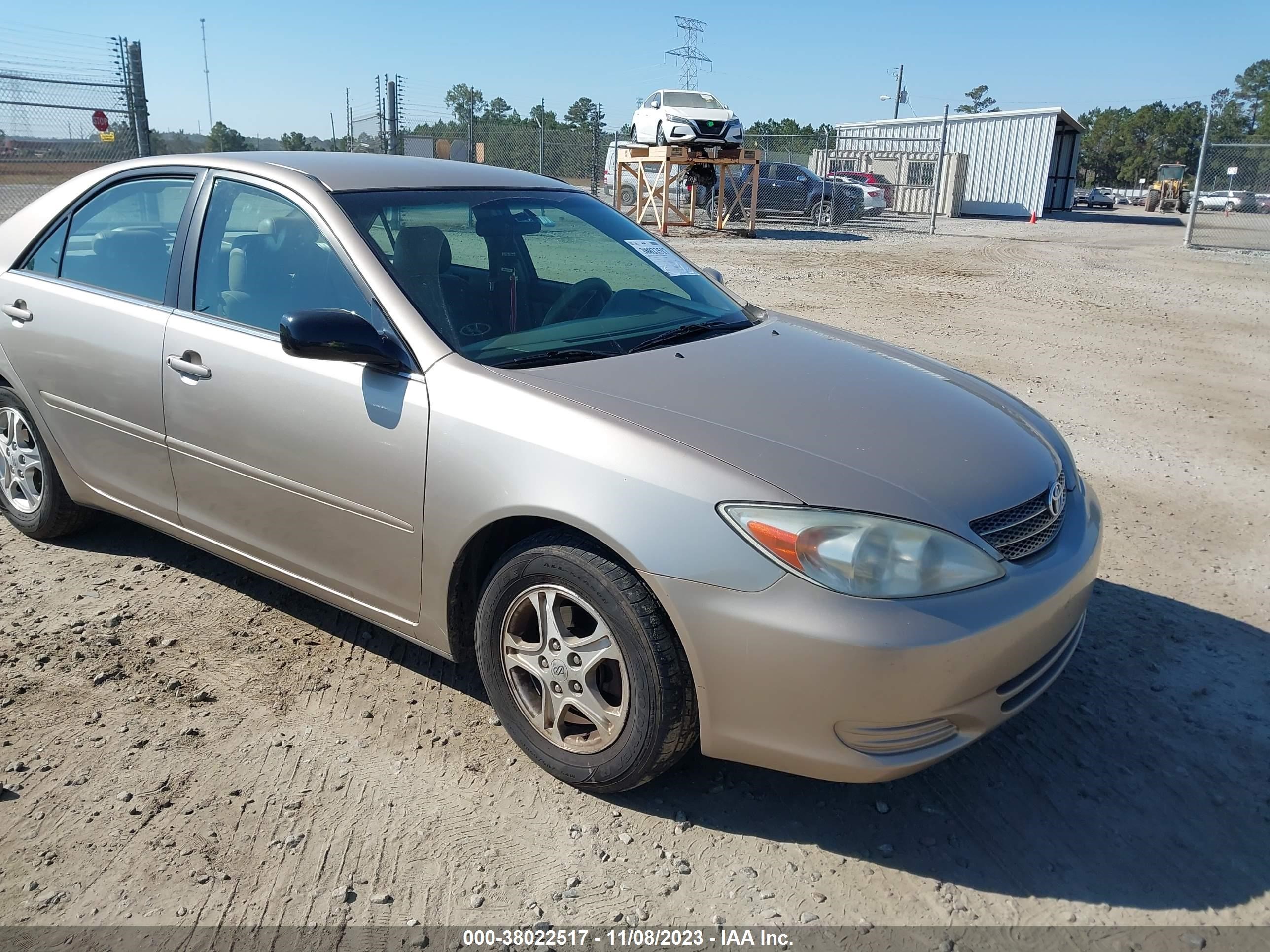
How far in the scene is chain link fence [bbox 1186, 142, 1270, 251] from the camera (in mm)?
18547

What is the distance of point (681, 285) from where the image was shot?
13.0ft

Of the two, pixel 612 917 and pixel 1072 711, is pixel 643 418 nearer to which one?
pixel 612 917

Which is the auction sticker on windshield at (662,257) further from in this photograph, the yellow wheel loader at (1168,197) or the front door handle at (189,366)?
the yellow wheel loader at (1168,197)

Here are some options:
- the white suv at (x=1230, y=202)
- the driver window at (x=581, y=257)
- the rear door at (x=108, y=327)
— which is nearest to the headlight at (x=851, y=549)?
the driver window at (x=581, y=257)

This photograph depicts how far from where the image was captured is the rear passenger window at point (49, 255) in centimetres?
411

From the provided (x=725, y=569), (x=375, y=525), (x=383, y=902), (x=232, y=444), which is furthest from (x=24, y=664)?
(x=725, y=569)

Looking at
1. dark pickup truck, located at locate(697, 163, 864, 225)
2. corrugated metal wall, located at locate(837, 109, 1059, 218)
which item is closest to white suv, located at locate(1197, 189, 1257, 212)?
corrugated metal wall, located at locate(837, 109, 1059, 218)

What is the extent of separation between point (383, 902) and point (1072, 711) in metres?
2.27

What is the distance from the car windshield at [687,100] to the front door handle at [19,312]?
71.8 feet

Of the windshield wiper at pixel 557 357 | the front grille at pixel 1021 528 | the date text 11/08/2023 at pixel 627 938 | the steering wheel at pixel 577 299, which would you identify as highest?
the steering wheel at pixel 577 299

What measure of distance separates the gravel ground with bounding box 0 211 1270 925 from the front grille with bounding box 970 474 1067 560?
0.74 meters

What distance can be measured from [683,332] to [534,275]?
0.63 metres

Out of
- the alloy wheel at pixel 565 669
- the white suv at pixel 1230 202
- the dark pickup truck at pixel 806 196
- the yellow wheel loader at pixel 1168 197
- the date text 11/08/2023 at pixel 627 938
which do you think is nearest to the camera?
the date text 11/08/2023 at pixel 627 938

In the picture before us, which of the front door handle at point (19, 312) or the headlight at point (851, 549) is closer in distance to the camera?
the headlight at point (851, 549)
